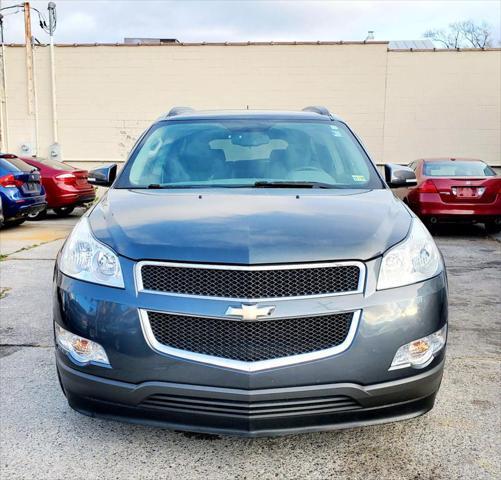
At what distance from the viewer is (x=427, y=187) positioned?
972 cm

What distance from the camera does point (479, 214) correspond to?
9617mm

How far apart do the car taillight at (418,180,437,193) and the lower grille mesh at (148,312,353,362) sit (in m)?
8.07

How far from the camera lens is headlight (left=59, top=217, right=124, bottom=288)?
7.68 ft

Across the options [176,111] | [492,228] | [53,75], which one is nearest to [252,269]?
[176,111]

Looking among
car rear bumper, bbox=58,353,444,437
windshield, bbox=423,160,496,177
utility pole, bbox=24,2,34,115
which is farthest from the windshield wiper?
utility pole, bbox=24,2,34,115

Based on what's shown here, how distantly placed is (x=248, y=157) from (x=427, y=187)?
22.4ft

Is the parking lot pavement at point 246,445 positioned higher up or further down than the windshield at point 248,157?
further down

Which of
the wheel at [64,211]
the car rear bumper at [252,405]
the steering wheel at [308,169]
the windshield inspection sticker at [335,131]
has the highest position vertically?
the windshield inspection sticker at [335,131]

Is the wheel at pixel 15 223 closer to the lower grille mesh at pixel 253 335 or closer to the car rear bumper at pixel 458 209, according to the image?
the car rear bumper at pixel 458 209

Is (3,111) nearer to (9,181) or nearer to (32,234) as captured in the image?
(9,181)

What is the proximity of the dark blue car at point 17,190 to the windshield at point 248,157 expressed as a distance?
278 inches

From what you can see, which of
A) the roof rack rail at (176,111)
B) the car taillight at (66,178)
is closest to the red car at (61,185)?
the car taillight at (66,178)

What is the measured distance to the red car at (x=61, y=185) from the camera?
40.3ft

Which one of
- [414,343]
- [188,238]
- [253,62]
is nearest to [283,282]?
[188,238]
